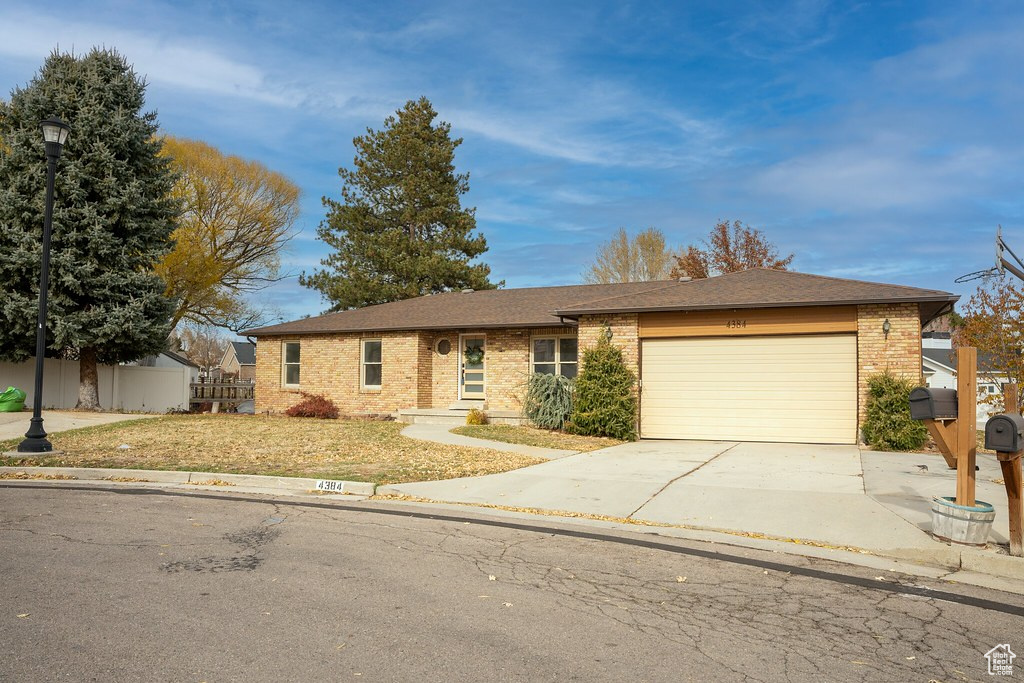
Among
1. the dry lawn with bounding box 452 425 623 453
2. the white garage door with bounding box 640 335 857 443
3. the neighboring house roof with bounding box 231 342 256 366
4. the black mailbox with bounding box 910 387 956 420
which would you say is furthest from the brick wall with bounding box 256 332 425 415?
the neighboring house roof with bounding box 231 342 256 366

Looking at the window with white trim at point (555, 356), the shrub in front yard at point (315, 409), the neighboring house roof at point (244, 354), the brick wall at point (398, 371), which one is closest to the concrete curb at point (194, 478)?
the brick wall at point (398, 371)

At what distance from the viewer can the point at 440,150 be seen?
3950 centimetres

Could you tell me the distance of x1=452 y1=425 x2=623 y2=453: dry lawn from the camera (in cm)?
1438

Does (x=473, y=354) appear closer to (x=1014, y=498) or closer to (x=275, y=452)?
(x=275, y=452)

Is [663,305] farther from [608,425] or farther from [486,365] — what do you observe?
[486,365]

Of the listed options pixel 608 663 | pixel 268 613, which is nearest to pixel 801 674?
pixel 608 663

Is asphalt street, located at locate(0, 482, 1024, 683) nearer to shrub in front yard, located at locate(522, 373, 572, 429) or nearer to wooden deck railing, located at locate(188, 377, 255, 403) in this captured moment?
shrub in front yard, located at locate(522, 373, 572, 429)

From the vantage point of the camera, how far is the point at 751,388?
15.5 meters

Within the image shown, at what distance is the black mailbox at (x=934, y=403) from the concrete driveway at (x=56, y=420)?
1588cm

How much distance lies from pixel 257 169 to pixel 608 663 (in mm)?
A: 33455

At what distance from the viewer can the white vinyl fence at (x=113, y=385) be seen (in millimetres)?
22578

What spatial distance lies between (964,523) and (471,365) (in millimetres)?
15476

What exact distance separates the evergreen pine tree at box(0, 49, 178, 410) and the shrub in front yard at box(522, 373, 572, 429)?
12.0 meters

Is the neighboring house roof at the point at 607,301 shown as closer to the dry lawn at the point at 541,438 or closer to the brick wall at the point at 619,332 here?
the brick wall at the point at 619,332
